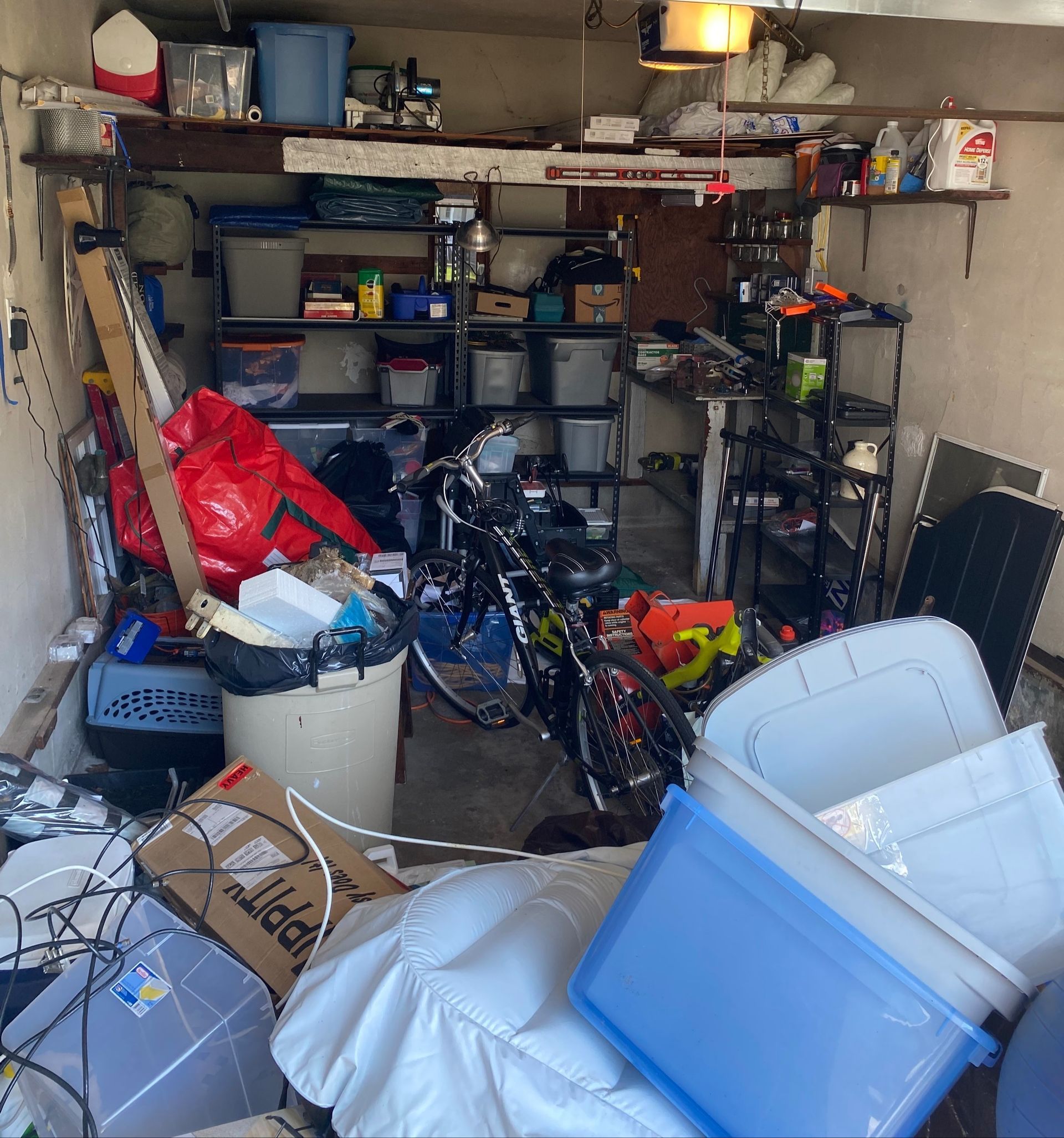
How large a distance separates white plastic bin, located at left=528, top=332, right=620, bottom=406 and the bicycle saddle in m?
1.93

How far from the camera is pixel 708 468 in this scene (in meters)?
4.55

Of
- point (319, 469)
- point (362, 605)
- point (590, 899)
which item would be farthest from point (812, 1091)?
point (319, 469)

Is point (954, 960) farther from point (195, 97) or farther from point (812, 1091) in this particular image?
point (195, 97)

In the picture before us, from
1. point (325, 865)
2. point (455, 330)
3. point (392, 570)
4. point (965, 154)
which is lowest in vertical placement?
point (325, 865)

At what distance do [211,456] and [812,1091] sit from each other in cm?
270

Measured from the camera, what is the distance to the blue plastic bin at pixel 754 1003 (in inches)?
39.5

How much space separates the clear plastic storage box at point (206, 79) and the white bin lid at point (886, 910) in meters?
3.71

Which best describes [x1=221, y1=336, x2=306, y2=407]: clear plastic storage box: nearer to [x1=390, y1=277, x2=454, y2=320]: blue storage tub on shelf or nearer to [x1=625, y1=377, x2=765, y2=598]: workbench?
[x1=390, y1=277, x2=454, y2=320]: blue storage tub on shelf

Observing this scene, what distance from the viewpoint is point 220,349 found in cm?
430

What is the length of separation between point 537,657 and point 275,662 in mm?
1167

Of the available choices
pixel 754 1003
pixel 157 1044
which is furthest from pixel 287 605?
pixel 754 1003

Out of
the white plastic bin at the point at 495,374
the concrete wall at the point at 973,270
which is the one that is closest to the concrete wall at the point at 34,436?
the white plastic bin at the point at 495,374

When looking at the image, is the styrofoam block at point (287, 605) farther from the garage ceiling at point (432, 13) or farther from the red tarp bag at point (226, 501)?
the garage ceiling at point (432, 13)

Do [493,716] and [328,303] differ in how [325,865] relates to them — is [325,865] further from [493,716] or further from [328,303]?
[328,303]
